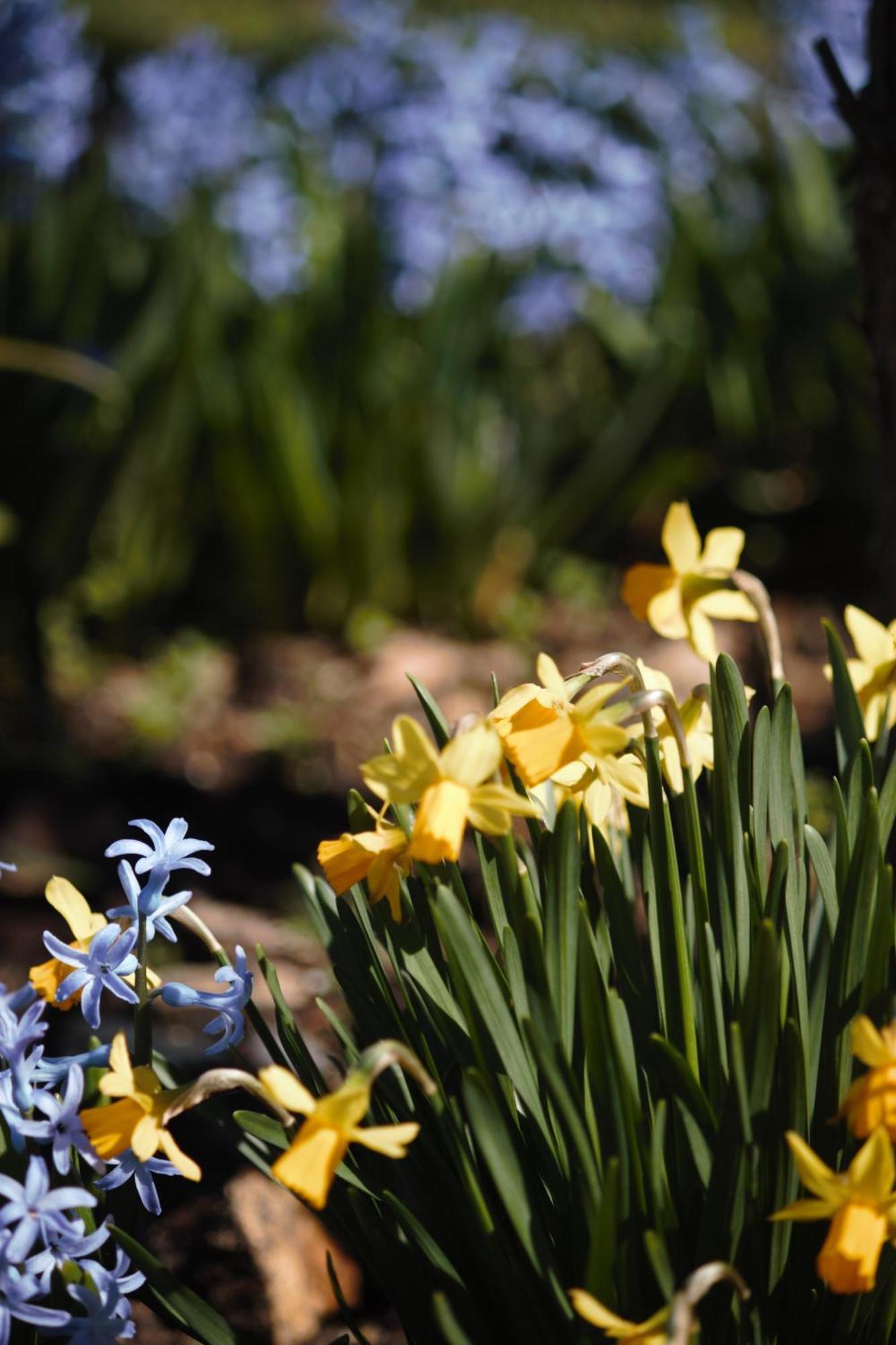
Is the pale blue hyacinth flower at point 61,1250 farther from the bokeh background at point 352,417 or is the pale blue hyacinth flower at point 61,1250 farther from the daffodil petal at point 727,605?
Answer: the bokeh background at point 352,417

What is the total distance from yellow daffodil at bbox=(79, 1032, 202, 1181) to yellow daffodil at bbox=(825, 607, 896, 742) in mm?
673

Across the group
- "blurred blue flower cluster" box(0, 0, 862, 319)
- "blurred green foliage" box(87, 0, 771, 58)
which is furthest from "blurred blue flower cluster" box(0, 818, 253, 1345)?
"blurred green foliage" box(87, 0, 771, 58)

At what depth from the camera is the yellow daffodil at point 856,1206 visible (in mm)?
635

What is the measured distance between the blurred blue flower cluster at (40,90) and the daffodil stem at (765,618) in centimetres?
283

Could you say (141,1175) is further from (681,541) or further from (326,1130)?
(681,541)

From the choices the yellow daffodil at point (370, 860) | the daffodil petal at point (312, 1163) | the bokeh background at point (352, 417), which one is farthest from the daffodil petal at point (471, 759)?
the bokeh background at point (352, 417)

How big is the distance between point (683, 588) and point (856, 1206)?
1.77ft

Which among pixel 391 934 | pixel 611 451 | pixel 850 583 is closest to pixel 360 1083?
pixel 391 934

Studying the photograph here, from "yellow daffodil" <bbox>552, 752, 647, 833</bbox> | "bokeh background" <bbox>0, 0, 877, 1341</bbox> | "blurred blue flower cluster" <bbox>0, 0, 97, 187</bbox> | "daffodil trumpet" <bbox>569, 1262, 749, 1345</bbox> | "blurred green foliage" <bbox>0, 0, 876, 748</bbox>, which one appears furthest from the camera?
"blurred blue flower cluster" <bbox>0, 0, 97, 187</bbox>

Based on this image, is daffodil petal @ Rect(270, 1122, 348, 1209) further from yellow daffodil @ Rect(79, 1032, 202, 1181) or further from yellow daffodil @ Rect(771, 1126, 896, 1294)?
yellow daffodil @ Rect(771, 1126, 896, 1294)

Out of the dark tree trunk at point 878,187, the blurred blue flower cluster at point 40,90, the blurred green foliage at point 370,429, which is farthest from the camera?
the blurred blue flower cluster at point 40,90

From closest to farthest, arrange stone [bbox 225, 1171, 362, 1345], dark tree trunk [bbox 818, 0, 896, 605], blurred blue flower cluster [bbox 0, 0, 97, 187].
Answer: stone [bbox 225, 1171, 362, 1345]
dark tree trunk [bbox 818, 0, 896, 605]
blurred blue flower cluster [bbox 0, 0, 97, 187]

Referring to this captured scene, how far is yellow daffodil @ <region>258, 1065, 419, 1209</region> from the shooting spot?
638mm

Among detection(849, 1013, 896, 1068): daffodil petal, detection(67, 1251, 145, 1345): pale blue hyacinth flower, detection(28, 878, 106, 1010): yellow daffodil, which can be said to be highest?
detection(849, 1013, 896, 1068): daffodil petal
